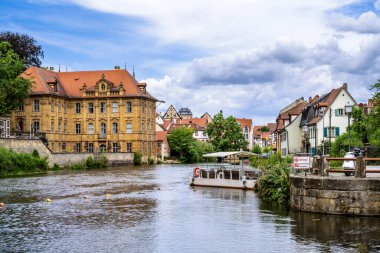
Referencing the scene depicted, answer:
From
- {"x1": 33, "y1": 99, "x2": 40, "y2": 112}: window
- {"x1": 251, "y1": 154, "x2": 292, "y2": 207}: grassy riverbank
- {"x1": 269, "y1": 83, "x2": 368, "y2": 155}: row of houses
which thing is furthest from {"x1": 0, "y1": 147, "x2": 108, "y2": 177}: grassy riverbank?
{"x1": 251, "y1": 154, "x2": 292, "y2": 207}: grassy riverbank

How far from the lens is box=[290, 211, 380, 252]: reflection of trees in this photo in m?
22.3

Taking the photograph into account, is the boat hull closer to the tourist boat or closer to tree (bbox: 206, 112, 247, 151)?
the tourist boat

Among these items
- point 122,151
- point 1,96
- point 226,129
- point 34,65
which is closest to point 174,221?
point 1,96

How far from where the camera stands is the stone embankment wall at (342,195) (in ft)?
88.4

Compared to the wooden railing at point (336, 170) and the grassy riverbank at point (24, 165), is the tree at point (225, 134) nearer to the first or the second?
the grassy riverbank at point (24, 165)

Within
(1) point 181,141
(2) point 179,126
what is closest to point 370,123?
(1) point 181,141

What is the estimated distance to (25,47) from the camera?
103500 millimetres

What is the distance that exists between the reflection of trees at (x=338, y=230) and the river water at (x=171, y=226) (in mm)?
37

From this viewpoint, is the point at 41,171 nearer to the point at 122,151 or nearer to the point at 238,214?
the point at 122,151

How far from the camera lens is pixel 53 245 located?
2239cm

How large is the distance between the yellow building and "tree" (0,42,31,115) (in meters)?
13.3

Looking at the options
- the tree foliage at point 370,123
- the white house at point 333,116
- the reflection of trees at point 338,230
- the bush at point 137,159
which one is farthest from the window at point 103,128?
the reflection of trees at point 338,230

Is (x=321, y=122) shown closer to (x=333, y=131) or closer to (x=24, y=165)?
(x=333, y=131)

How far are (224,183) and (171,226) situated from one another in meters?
20.7
